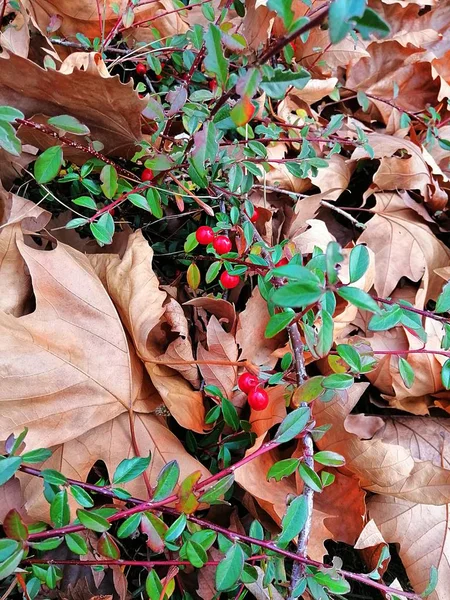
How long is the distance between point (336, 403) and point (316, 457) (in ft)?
0.84

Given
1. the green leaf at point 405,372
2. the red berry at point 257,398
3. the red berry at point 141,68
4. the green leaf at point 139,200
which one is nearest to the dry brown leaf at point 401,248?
the green leaf at point 405,372

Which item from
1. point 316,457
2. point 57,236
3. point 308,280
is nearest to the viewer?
point 308,280

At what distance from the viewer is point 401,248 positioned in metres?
1.79

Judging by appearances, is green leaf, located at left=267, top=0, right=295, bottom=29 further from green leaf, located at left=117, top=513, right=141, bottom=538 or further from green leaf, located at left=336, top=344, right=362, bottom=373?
green leaf, located at left=117, top=513, right=141, bottom=538

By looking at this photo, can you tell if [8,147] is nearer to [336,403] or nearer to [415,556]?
[336,403]

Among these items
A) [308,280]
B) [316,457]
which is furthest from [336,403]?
[308,280]

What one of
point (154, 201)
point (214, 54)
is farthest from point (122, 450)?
point (214, 54)

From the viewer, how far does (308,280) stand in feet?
2.70

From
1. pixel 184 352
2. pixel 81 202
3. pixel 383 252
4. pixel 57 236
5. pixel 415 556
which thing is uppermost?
pixel 81 202

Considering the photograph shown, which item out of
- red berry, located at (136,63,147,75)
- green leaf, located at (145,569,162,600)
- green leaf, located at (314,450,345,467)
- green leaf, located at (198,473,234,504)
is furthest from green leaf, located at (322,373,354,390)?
red berry, located at (136,63,147,75)

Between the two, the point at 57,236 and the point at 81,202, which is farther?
the point at 57,236

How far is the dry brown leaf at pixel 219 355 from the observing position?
1.36m

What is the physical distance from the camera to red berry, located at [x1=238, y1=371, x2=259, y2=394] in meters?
1.25

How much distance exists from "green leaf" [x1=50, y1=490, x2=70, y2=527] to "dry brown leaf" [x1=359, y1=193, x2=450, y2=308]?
121 centimetres
